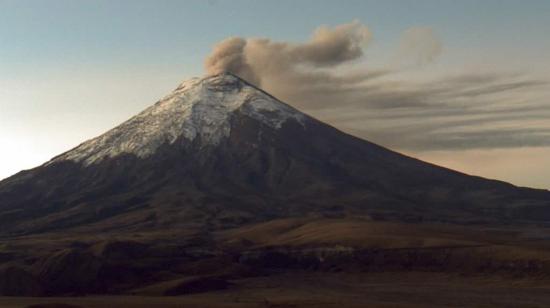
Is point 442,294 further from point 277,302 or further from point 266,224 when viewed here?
point 266,224

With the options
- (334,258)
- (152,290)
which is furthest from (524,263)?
(152,290)

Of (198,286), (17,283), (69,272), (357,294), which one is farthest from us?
(69,272)

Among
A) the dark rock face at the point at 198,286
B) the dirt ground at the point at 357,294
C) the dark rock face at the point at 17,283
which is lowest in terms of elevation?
the dirt ground at the point at 357,294

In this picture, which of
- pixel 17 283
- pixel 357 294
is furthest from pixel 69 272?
pixel 357 294

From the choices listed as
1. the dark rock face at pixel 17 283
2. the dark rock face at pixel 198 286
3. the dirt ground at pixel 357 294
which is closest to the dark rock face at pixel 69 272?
the dark rock face at pixel 17 283

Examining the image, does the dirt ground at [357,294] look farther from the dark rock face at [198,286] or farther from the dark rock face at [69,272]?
the dark rock face at [69,272]

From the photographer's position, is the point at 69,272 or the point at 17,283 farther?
the point at 69,272

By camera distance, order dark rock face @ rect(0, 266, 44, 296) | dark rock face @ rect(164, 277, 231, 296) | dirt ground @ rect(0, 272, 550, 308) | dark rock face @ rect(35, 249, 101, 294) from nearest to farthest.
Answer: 1. dirt ground @ rect(0, 272, 550, 308)
2. dark rock face @ rect(0, 266, 44, 296)
3. dark rock face @ rect(164, 277, 231, 296)
4. dark rock face @ rect(35, 249, 101, 294)

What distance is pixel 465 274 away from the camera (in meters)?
A: 125

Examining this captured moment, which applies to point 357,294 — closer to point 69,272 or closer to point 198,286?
point 198,286

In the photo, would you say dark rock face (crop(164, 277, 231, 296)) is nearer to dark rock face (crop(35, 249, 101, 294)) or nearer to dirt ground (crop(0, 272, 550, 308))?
dirt ground (crop(0, 272, 550, 308))

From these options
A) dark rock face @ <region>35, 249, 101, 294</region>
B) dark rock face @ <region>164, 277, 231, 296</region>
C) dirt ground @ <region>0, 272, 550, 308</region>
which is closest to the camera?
dirt ground @ <region>0, 272, 550, 308</region>

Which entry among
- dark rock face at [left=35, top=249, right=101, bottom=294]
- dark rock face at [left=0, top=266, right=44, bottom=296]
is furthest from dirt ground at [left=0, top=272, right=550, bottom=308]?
dark rock face at [left=35, top=249, right=101, bottom=294]

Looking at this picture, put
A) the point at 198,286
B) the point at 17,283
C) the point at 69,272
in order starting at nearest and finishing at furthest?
the point at 17,283
the point at 198,286
the point at 69,272
